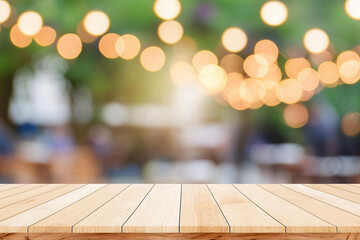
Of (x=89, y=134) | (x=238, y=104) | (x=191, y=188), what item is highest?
(x=238, y=104)

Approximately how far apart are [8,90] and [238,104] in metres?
2.09

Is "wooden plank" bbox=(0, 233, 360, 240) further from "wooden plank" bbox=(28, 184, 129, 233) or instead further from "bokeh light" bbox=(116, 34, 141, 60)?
"bokeh light" bbox=(116, 34, 141, 60)

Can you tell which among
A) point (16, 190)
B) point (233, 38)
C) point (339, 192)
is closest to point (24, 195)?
point (16, 190)

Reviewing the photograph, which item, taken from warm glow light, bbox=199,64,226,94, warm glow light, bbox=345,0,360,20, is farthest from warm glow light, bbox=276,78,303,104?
warm glow light, bbox=345,0,360,20

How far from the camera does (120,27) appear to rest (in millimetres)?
4285

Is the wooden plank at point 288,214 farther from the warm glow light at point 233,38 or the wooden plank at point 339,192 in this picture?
the warm glow light at point 233,38

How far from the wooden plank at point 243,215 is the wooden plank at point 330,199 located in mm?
225

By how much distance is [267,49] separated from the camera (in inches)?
174

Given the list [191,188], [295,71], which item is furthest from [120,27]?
[191,188]

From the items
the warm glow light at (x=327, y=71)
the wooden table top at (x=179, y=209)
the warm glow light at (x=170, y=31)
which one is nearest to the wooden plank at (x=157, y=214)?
the wooden table top at (x=179, y=209)

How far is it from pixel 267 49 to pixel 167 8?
3.12 ft

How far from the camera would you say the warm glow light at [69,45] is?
14.3 feet

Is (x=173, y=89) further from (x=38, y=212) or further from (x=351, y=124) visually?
(x=38, y=212)

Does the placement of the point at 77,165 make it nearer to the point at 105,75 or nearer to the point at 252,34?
the point at 105,75
